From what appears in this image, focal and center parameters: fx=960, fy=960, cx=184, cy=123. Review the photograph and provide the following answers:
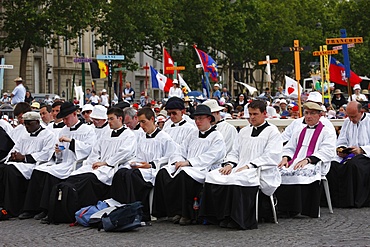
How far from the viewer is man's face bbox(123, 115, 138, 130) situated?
15336 mm

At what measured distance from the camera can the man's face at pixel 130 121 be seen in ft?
50.3

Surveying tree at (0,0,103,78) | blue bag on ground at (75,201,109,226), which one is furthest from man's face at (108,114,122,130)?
tree at (0,0,103,78)

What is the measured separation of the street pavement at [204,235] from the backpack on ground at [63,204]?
0.64 feet

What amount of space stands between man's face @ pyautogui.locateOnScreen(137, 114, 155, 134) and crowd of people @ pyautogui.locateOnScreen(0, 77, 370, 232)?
1cm

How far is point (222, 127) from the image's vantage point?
14.8 meters

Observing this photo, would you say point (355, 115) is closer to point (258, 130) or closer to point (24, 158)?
point (258, 130)

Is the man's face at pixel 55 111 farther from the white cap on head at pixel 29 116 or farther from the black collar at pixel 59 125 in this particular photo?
the white cap on head at pixel 29 116

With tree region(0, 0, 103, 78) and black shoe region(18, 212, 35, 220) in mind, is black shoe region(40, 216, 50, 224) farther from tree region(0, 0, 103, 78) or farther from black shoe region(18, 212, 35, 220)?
tree region(0, 0, 103, 78)

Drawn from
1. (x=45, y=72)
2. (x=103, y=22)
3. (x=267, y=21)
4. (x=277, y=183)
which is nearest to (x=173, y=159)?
(x=277, y=183)

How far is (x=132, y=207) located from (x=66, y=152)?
256cm

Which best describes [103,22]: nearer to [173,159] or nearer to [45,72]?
[45,72]

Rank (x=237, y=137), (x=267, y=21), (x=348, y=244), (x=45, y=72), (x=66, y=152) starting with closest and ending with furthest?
(x=348, y=244) < (x=237, y=137) < (x=66, y=152) < (x=45, y=72) < (x=267, y=21)

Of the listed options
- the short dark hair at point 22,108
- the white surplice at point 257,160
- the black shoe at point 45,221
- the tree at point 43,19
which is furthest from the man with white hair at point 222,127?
the tree at point 43,19

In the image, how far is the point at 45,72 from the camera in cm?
6397
